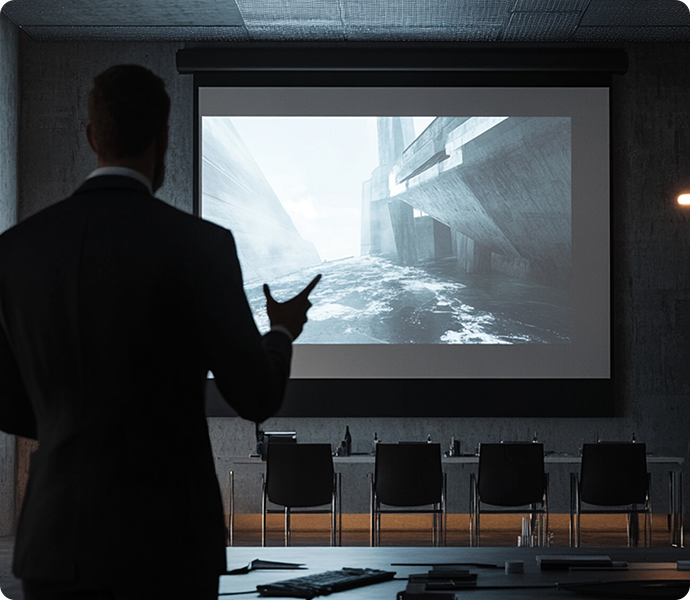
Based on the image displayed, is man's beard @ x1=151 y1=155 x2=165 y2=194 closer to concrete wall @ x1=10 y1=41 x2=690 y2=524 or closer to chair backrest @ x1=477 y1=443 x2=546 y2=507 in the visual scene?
chair backrest @ x1=477 y1=443 x2=546 y2=507

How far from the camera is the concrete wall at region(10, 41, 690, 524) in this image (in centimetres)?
741

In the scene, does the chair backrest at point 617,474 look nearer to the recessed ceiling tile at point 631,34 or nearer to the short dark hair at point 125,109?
the recessed ceiling tile at point 631,34

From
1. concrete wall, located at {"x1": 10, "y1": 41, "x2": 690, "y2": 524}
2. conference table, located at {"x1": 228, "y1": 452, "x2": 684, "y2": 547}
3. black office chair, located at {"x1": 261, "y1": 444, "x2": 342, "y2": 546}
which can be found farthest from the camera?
concrete wall, located at {"x1": 10, "y1": 41, "x2": 690, "y2": 524}

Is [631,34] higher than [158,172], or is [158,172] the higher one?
[631,34]

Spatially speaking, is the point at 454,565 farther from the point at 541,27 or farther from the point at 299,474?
the point at 541,27

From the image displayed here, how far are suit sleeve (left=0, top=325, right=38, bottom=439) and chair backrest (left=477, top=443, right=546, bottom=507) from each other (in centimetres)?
487

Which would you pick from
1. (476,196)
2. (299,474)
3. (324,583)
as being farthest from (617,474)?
(324,583)

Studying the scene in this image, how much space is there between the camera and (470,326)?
7.47 metres

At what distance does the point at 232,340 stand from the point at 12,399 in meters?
0.35

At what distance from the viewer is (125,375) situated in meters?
1.00

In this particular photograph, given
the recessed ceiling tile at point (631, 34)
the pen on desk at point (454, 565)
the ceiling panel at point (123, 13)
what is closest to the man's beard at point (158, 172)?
the pen on desk at point (454, 565)

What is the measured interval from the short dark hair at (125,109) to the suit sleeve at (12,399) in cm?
29

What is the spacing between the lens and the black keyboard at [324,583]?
1501 mm

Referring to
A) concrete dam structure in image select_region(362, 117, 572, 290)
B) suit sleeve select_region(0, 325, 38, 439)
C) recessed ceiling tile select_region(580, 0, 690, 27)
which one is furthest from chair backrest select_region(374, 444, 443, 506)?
suit sleeve select_region(0, 325, 38, 439)
